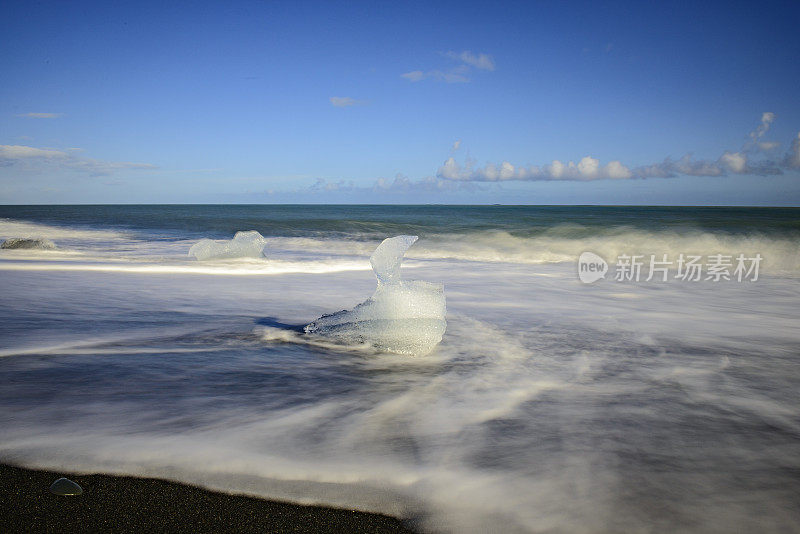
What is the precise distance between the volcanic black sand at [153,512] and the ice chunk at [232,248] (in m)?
6.97

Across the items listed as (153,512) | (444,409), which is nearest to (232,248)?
(444,409)

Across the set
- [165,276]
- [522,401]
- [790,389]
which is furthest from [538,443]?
[165,276]

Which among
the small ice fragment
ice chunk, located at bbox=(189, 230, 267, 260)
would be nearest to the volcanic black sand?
the small ice fragment

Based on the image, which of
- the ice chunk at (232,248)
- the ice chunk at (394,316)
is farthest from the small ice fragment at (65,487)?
the ice chunk at (232,248)

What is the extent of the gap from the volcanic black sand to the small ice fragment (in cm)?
1

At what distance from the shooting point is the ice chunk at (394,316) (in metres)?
2.89

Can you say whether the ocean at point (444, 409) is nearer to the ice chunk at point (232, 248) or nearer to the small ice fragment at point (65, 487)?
the small ice fragment at point (65, 487)

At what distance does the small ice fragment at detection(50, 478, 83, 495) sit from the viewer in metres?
1.40

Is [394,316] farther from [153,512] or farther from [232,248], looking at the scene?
[232,248]

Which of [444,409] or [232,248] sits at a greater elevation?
[232,248]

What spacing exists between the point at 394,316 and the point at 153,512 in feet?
5.90

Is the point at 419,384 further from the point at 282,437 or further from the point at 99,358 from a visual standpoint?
the point at 99,358

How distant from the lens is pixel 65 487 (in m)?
1.41

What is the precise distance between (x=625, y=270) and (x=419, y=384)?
6512 millimetres
